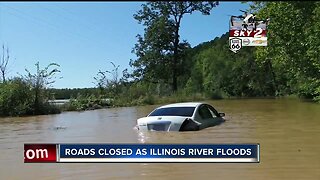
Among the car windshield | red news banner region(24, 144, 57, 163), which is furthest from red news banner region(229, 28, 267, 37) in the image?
red news banner region(24, 144, 57, 163)

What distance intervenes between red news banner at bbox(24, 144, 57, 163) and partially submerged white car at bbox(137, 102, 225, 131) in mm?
5210

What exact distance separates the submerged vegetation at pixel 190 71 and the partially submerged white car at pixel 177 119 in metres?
3.43

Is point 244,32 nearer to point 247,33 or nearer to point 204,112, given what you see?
point 247,33

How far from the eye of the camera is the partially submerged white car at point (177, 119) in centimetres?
1270

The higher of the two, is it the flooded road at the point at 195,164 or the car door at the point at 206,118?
the car door at the point at 206,118

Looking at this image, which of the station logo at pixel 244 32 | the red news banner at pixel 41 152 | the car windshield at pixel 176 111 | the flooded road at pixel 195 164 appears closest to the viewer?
the red news banner at pixel 41 152

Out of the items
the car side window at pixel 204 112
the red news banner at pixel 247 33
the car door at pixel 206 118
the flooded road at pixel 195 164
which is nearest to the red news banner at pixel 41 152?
the flooded road at pixel 195 164

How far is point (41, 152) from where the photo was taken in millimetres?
7559

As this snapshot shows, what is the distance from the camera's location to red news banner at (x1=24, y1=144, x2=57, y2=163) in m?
7.34

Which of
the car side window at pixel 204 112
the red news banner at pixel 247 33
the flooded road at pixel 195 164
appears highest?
the red news banner at pixel 247 33

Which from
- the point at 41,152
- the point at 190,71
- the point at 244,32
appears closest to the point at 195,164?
the point at 41,152

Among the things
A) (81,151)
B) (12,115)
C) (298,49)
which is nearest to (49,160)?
(81,151)

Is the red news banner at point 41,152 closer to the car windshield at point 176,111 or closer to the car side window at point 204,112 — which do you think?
the car windshield at point 176,111

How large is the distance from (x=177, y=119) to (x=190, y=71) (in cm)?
4986
